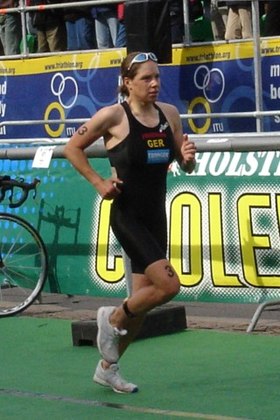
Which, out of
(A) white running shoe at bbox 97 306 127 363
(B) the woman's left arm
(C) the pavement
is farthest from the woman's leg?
(C) the pavement

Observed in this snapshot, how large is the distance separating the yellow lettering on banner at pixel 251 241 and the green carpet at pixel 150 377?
0.59 metres

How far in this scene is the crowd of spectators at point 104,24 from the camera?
14648mm

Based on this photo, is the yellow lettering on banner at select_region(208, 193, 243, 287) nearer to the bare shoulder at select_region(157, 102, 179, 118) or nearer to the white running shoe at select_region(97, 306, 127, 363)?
the bare shoulder at select_region(157, 102, 179, 118)

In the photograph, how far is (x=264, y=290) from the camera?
33.3 ft

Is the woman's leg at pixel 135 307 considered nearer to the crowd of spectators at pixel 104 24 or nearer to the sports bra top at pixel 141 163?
the sports bra top at pixel 141 163

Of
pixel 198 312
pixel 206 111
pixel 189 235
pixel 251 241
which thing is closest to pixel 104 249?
pixel 189 235

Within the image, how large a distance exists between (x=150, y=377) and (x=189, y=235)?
241cm

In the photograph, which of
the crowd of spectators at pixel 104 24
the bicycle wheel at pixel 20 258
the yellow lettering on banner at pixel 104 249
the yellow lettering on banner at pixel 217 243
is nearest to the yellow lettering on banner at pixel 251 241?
the yellow lettering on banner at pixel 217 243

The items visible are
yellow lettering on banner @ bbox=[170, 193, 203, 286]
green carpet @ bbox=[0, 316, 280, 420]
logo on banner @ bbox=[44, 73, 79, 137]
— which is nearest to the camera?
green carpet @ bbox=[0, 316, 280, 420]

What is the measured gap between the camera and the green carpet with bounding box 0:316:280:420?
7.29 metres

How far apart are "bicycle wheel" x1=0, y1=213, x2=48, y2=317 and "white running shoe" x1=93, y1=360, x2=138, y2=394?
3362 mm

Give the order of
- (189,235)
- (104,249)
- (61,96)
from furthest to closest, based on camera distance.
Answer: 1. (61,96)
2. (104,249)
3. (189,235)

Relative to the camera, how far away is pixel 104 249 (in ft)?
36.2

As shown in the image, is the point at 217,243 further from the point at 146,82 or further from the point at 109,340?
the point at 146,82
